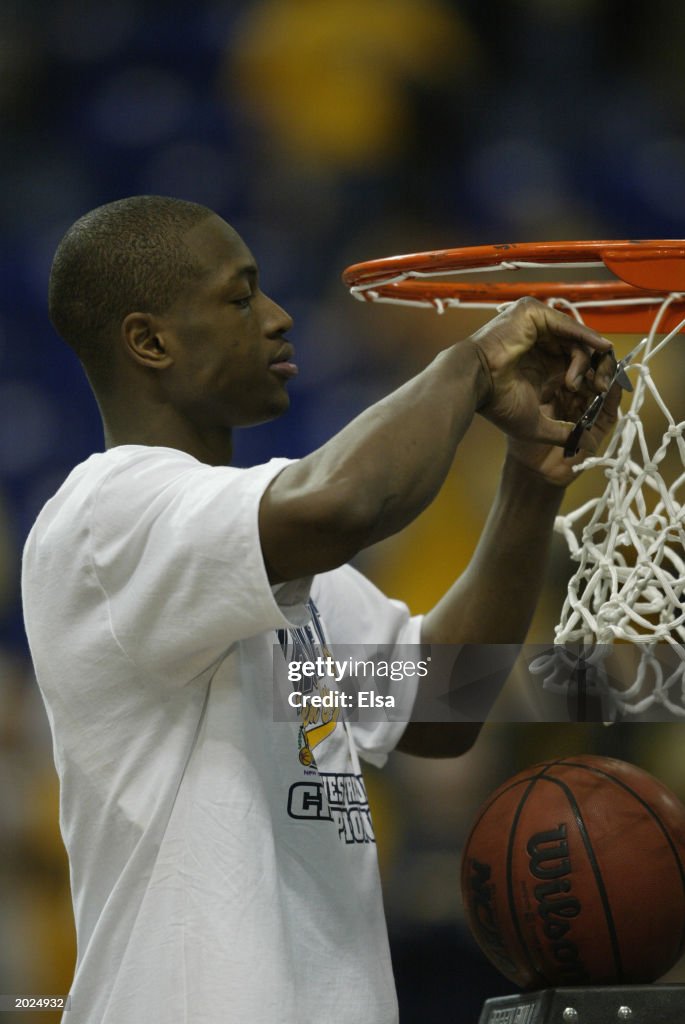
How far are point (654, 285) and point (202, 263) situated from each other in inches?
18.1

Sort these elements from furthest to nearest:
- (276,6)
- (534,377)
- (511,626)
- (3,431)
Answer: (276,6) < (3,431) < (511,626) < (534,377)

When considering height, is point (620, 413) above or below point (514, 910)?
above

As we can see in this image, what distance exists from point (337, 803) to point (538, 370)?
460 millimetres

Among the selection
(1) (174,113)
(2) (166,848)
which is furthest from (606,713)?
(1) (174,113)

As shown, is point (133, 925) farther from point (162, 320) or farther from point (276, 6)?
point (276, 6)

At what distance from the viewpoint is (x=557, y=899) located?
4.23ft

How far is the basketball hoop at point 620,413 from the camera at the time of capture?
129 cm

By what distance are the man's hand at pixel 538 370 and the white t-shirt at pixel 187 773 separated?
218 mm

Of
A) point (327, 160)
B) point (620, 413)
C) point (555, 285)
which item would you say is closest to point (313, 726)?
point (620, 413)

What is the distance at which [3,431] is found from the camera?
2580 mm

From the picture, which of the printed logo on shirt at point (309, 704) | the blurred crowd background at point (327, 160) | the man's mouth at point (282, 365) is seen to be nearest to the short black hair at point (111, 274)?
the man's mouth at point (282, 365)

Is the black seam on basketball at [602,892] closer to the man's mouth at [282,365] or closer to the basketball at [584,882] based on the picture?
the basketball at [584,882]

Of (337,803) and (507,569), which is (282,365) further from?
(337,803)

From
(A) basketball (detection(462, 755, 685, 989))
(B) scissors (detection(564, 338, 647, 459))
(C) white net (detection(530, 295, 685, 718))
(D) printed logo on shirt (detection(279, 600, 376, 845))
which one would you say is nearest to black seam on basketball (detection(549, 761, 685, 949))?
(A) basketball (detection(462, 755, 685, 989))
